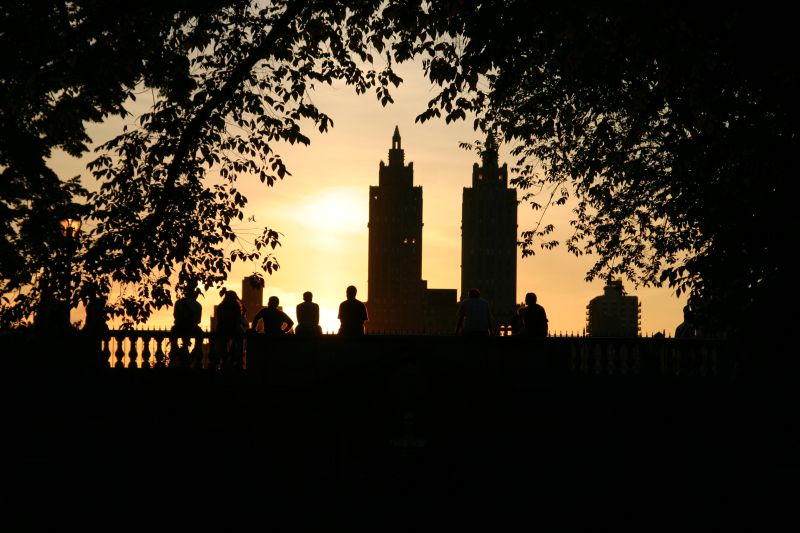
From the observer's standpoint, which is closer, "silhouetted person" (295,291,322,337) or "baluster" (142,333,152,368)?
"baluster" (142,333,152,368)

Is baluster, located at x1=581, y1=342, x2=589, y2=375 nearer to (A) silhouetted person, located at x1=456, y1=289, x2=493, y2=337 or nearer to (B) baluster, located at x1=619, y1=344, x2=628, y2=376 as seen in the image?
(B) baluster, located at x1=619, y1=344, x2=628, y2=376

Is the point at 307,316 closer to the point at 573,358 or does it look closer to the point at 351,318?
the point at 351,318

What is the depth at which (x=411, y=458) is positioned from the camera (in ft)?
49.5

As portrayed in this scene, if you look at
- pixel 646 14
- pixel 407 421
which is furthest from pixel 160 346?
pixel 646 14

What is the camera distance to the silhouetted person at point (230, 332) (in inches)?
844

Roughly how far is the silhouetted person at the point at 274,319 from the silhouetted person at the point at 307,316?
0.43 metres

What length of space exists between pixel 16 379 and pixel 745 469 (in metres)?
12.2

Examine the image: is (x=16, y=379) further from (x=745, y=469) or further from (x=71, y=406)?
(x=745, y=469)

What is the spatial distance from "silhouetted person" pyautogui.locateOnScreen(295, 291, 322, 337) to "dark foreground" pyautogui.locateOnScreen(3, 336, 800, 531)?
A: 3761 millimetres

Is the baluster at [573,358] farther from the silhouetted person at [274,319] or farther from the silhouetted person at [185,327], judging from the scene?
the silhouetted person at [185,327]

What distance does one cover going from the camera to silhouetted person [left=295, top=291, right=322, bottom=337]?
23312mm

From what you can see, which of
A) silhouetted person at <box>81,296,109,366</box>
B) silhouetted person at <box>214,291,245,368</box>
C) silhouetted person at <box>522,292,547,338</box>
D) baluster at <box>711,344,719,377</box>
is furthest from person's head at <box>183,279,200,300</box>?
baluster at <box>711,344,719,377</box>

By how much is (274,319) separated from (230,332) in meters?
2.14

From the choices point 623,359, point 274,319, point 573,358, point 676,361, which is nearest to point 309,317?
point 274,319
